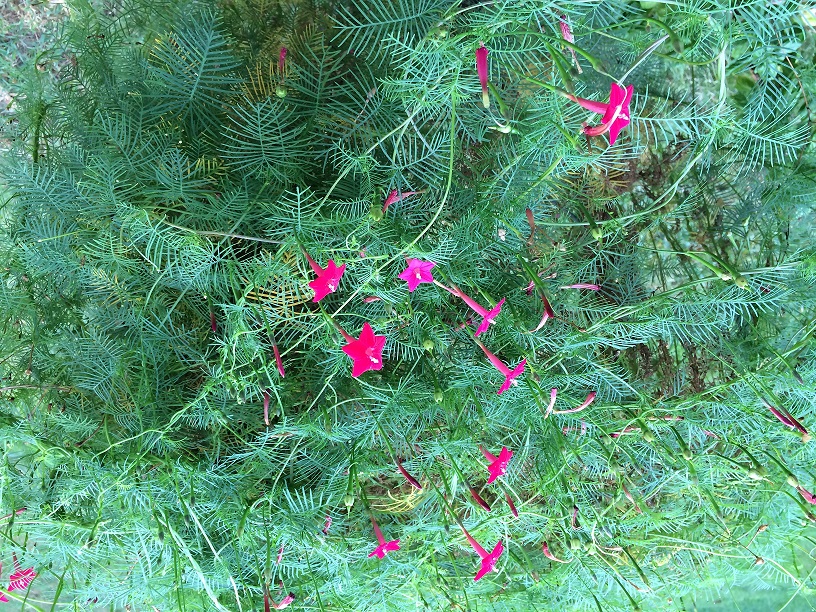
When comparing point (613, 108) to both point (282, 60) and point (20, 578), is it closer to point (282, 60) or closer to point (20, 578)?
point (282, 60)

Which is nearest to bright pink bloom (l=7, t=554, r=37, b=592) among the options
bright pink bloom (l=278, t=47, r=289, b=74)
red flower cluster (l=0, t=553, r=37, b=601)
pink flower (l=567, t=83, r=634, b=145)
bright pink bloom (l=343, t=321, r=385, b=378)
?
red flower cluster (l=0, t=553, r=37, b=601)

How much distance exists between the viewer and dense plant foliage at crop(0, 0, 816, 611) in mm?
803

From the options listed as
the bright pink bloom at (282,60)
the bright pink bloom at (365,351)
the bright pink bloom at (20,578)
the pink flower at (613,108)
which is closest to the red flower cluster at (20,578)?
the bright pink bloom at (20,578)

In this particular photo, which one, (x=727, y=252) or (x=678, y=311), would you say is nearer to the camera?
(x=678, y=311)

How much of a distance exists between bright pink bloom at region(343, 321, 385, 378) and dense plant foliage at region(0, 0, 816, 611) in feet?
0.27

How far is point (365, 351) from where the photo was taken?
68cm

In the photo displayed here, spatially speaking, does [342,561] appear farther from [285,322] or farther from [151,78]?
[151,78]

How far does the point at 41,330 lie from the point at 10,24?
2.15 ft

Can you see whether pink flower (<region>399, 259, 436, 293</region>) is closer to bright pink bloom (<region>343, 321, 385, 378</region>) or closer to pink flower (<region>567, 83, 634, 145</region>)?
bright pink bloom (<region>343, 321, 385, 378</region>)

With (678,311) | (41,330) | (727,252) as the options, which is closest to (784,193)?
(727,252)

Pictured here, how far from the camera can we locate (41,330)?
91 centimetres

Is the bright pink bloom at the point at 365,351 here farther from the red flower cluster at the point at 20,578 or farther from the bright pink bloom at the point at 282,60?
the red flower cluster at the point at 20,578

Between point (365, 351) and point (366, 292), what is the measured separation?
0.49ft

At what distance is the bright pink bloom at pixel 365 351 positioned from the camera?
68cm
